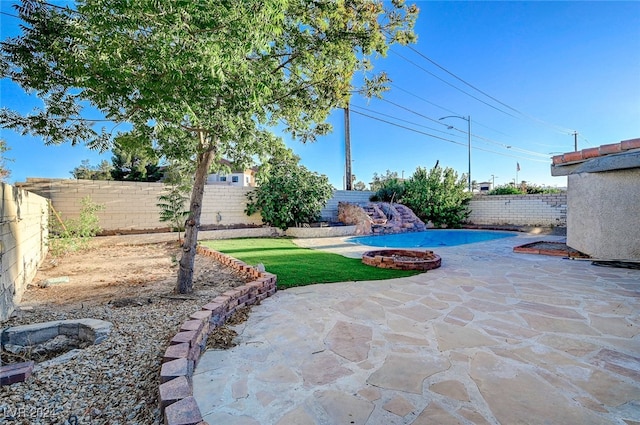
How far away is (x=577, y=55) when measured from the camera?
38.6 ft

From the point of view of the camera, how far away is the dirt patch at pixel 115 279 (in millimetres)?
4270

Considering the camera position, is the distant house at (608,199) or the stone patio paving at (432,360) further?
the distant house at (608,199)

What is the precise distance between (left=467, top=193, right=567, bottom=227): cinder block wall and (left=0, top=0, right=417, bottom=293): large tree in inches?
617

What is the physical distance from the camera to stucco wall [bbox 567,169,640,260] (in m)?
6.50

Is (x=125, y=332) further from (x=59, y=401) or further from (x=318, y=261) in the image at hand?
(x=318, y=261)

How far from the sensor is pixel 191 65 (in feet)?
7.91

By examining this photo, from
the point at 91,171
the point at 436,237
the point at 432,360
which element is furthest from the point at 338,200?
the point at 91,171

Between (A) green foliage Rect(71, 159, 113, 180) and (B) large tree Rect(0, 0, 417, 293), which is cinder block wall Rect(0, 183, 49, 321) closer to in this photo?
(B) large tree Rect(0, 0, 417, 293)

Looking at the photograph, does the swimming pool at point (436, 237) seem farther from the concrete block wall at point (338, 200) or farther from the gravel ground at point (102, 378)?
the gravel ground at point (102, 378)

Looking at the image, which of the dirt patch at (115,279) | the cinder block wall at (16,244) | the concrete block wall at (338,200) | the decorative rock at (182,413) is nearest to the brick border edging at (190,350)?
the decorative rock at (182,413)

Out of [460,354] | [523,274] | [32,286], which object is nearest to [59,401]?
[460,354]

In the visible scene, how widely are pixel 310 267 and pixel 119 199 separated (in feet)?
28.5

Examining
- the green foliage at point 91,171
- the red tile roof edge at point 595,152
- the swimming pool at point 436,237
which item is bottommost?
the swimming pool at point 436,237

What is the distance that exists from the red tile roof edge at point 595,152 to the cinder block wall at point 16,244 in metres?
11.0
